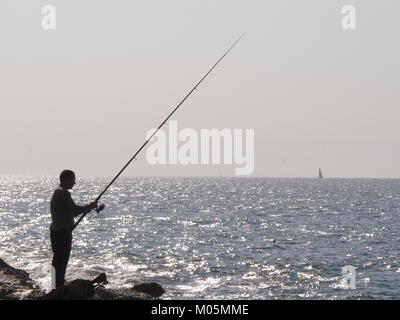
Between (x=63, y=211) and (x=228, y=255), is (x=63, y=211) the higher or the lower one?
the higher one

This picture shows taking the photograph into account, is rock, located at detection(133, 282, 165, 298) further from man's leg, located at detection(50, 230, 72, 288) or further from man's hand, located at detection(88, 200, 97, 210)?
man's hand, located at detection(88, 200, 97, 210)

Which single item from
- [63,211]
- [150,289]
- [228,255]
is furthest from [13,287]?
[228,255]

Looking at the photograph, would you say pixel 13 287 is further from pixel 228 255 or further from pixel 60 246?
pixel 228 255

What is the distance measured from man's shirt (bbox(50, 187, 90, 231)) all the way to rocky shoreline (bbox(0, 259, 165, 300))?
1.18 meters

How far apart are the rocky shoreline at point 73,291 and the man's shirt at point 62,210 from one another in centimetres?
118

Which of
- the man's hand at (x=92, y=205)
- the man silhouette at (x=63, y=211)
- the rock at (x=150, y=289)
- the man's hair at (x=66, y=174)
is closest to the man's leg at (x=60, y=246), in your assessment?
the man silhouette at (x=63, y=211)

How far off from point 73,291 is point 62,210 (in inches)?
56.6

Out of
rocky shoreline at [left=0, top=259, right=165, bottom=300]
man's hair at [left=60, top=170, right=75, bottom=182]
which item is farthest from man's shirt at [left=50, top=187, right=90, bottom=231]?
rocky shoreline at [left=0, top=259, right=165, bottom=300]

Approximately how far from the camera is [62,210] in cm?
884

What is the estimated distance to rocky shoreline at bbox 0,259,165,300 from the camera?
9383 millimetres

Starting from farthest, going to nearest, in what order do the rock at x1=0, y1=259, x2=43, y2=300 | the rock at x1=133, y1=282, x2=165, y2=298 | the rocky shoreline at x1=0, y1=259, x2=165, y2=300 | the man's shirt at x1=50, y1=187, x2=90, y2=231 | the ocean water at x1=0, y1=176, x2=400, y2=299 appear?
the ocean water at x1=0, y1=176, x2=400, y2=299 → the rock at x1=133, y1=282, x2=165, y2=298 → the rock at x1=0, y1=259, x2=43, y2=300 → the rocky shoreline at x1=0, y1=259, x2=165, y2=300 → the man's shirt at x1=50, y1=187, x2=90, y2=231

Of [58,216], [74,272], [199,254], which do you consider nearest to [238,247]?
[199,254]

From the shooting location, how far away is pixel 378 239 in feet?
120

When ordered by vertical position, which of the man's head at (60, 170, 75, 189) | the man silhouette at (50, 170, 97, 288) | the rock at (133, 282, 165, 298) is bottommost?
the rock at (133, 282, 165, 298)
